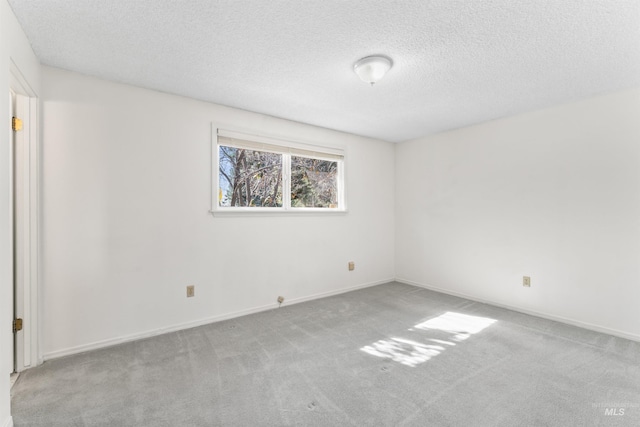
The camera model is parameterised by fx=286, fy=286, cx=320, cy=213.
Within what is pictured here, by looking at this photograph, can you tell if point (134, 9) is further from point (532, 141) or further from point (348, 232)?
point (532, 141)

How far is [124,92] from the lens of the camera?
8.40 feet

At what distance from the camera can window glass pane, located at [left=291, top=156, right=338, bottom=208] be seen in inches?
148

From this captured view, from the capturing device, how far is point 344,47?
2.02 metres

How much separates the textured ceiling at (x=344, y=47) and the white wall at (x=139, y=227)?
0.27 meters

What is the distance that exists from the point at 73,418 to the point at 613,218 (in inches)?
175

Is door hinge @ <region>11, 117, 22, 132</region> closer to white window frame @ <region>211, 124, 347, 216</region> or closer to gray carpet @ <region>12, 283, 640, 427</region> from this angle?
white window frame @ <region>211, 124, 347, 216</region>

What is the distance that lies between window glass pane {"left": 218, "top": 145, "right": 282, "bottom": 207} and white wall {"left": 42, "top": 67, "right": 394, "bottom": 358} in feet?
0.67

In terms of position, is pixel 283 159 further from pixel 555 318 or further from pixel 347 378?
pixel 555 318

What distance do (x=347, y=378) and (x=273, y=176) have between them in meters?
2.36

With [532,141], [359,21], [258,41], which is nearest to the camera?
[359,21]

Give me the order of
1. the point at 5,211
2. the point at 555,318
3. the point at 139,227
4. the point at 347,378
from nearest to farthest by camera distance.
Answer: the point at 5,211
the point at 347,378
the point at 139,227
the point at 555,318

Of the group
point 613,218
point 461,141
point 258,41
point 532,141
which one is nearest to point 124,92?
point 258,41

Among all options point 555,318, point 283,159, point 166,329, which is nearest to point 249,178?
point 283,159

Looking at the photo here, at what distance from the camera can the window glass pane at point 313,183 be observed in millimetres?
3748
